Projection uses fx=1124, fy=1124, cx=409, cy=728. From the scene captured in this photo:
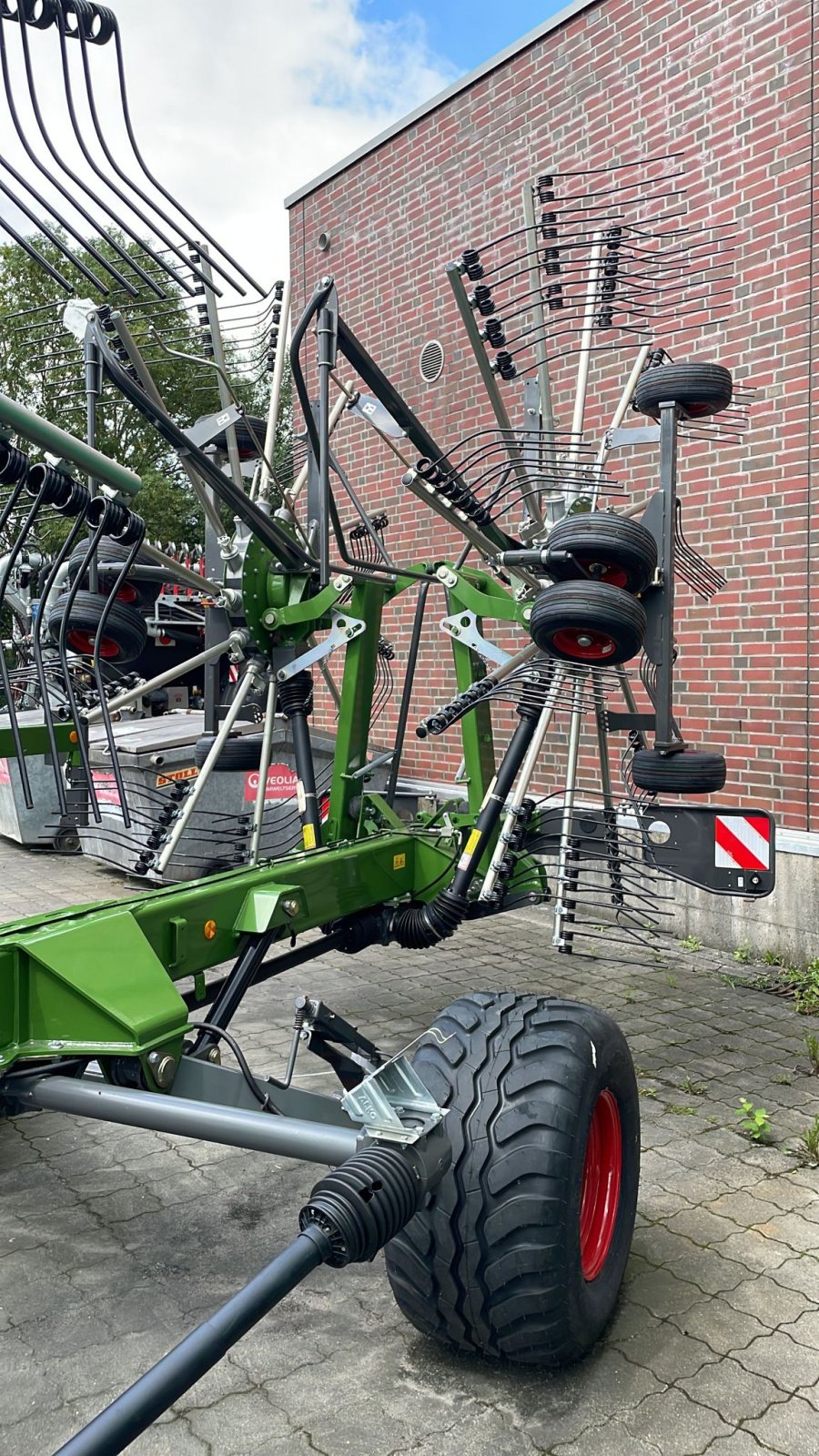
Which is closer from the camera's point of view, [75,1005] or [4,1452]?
[4,1452]

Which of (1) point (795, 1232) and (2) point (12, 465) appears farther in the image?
(1) point (795, 1232)

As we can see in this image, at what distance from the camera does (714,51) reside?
670 centimetres

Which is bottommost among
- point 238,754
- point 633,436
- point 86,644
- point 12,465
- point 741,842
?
point 741,842

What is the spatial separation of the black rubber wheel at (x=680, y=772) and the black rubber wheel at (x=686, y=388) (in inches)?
48.1

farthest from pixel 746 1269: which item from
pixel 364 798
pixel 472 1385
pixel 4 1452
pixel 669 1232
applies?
pixel 364 798

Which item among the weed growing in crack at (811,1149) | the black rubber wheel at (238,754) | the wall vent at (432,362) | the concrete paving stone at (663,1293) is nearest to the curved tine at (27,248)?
the black rubber wheel at (238,754)

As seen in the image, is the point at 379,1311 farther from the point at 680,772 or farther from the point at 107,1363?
the point at 680,772

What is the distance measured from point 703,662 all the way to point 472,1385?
4916 mm

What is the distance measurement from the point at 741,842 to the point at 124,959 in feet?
6.62

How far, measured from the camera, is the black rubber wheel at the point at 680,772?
371 cm

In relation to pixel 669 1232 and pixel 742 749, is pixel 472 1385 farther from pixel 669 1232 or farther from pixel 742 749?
pixel 742 749

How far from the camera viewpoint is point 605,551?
333 centimetres

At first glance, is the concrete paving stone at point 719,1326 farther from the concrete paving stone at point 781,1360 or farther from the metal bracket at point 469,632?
the metal bracket at point 469,632

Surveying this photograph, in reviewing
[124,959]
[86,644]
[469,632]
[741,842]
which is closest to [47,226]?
[86,644]
